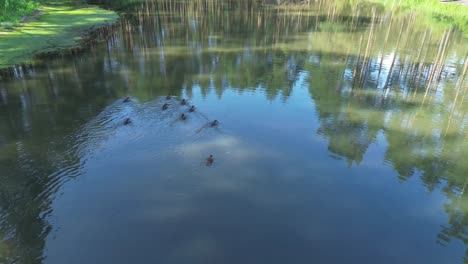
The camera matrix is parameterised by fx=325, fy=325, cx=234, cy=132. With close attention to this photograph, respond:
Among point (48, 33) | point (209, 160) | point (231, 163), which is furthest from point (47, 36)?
point (231, 163)

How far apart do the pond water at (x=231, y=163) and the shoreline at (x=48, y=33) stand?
81.7 inches

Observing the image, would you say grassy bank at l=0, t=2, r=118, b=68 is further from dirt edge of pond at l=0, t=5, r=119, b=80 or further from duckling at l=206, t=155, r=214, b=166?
duckling at l=206, t=155, r=214, b=166

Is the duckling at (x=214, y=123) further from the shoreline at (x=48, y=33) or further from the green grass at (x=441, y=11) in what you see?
the green grass at (x=441, y=11)

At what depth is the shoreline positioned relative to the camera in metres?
24.0

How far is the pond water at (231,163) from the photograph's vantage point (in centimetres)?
1005

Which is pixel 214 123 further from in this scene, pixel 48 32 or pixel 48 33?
pixel 48 32

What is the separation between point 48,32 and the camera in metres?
29.8

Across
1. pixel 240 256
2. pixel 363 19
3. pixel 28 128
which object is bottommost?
pixel 240 256

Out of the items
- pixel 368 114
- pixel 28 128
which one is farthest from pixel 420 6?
pixel 28 128

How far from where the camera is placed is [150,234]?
400 inches

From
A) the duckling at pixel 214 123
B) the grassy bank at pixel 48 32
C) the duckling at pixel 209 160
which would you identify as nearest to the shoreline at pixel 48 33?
the grassy bank at pixel 48 32

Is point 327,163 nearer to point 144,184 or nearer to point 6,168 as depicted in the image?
point 144,184

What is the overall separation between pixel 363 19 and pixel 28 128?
4229 cm

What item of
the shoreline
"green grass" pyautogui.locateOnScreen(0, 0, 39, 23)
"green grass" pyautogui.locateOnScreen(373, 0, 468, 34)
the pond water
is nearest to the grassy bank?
the shoreline
